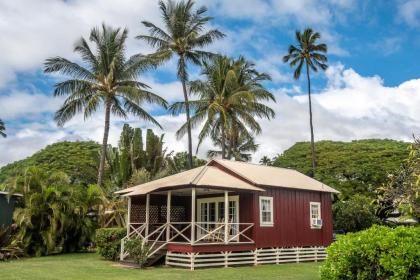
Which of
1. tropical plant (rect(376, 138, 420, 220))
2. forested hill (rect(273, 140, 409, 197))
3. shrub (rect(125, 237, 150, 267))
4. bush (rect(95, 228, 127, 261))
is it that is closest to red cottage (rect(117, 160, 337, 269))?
shrub (rect(125, 237, 150, 267))

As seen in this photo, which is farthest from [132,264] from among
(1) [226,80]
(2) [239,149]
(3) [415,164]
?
(2) [239,149]

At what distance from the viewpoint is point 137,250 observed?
16.3 metres

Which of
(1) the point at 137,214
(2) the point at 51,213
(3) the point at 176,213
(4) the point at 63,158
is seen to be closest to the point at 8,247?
(2) the point at 51,213

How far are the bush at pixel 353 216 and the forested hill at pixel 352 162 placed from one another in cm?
491

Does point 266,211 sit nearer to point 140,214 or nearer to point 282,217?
point 282,217

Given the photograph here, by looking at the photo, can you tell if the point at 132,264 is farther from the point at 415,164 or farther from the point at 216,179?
the point at 415,164

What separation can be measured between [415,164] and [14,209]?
18763 mm

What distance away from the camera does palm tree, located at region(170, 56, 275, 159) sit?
29938mm

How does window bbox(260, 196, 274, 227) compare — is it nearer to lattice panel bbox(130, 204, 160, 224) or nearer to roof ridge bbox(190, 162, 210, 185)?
roof ridge bbox(190, 162, 210, 185)

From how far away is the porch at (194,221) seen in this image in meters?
16.9

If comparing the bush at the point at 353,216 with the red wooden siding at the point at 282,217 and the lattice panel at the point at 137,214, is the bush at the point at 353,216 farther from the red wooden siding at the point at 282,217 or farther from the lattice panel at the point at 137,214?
the lattice panel at the point at 137,214

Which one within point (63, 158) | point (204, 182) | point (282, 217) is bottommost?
point (282, 217)

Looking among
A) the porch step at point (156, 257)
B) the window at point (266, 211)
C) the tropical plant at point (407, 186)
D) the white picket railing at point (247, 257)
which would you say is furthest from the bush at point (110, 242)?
the tropical plant at point (407, 186)

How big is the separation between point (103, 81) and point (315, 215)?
45.2 ft
